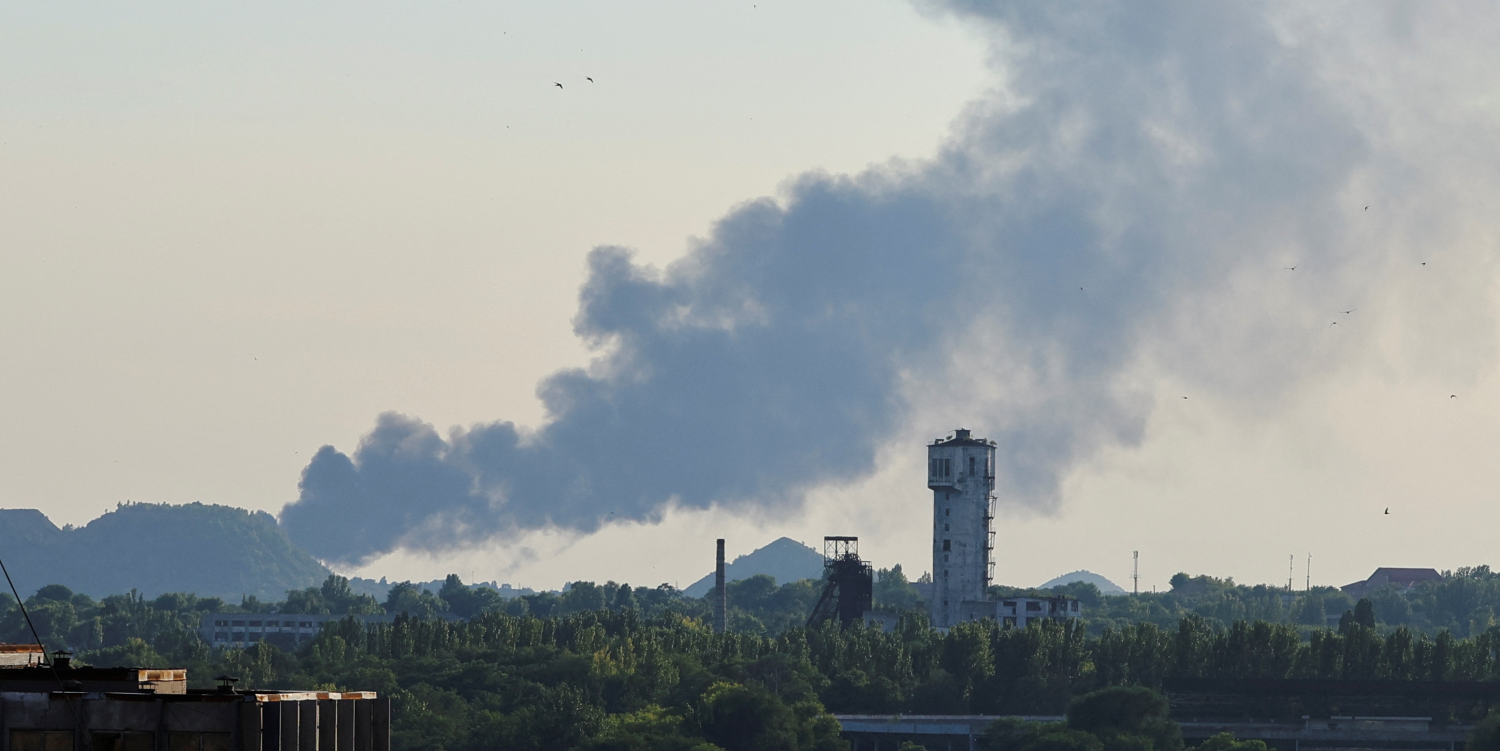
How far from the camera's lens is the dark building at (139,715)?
50.4 meters

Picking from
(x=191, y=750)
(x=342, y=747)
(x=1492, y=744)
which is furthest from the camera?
(x=1492, y=744)

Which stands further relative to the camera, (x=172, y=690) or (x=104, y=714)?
(x=172, y=690)

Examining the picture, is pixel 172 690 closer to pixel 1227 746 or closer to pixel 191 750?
pixel 191 750

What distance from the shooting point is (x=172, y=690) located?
2186 inches

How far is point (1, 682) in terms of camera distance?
52.4m

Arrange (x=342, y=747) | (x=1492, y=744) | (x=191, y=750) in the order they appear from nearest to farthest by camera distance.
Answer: (x=191, y=750) < (x=342, y=747) < (x=1492, y=744)

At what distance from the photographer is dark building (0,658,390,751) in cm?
5038

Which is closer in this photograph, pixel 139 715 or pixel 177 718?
pixel 177 718

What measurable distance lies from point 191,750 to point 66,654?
6.90m

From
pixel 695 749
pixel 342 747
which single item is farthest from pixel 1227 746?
pixel 342 747

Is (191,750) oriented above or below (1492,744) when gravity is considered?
above

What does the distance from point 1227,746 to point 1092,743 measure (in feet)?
43.1

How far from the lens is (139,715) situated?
51.0m

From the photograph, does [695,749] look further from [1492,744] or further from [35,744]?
[35,744]
